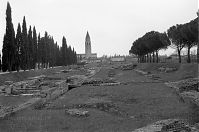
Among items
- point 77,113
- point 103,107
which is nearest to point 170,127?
point 77,113

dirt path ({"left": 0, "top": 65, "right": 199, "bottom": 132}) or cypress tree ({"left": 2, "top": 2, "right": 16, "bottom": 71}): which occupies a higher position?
cypress tree ({"left": 2, "top": 2, "right": 16, "bottom": 71})

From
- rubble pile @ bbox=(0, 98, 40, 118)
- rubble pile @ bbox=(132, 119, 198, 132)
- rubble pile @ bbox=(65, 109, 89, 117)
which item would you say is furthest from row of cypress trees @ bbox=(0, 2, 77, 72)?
rubble pile @ bbox=(132, 119, 198, 132)

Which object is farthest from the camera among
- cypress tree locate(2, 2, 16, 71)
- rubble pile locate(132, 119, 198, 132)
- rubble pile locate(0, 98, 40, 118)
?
cypress tree locate(2, 2, 16, 71)

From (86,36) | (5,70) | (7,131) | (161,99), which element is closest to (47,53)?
(5,70)

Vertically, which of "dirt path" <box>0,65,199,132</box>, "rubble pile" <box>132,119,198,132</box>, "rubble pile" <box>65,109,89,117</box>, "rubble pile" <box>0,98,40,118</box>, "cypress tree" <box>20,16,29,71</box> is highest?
"cypress tree" <box>20,16,29,71</box>

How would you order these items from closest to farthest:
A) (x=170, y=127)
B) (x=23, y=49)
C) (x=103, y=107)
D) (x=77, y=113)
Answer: (x=170, y=127) → (x=77, y=113) → (x=103, y=107) → (x=23, y=49)

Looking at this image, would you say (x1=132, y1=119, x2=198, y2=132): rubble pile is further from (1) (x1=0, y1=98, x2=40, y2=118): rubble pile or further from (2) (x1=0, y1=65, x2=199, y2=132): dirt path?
(1) (x1=0, y1=98, x2=40, y2=118): rubble pile

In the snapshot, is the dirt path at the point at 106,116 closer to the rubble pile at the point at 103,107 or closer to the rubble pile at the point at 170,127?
the rubble pile at the point at 103,107

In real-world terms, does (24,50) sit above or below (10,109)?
above

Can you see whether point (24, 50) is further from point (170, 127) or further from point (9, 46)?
point (170, 127)

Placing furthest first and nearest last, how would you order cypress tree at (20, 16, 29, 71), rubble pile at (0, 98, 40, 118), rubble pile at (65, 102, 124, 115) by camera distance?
cypress tree at (20, 16, 29, 71) → rubble pile at (65, 102, 124, 115) → rubble pile at (0, 98, 40, 118)

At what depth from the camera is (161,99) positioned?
1936 cm

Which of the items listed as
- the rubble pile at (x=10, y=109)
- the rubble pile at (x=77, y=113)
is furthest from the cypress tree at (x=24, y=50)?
the rubble pile at (x=77, y=113)

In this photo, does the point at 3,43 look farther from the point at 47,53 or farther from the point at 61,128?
the point at 61,128
